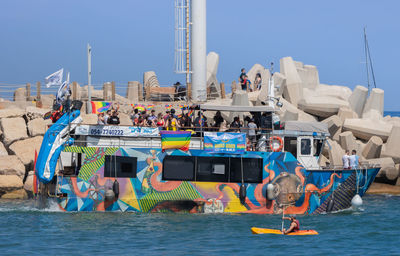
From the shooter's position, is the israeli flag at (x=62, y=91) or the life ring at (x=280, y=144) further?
the israeli flag at (x=62, y=91)

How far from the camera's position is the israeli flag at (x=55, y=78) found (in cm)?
3025

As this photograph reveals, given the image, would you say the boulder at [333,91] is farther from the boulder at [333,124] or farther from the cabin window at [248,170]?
the cabin window at [248,170]

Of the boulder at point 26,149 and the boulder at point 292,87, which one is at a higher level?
the boulder at point 292,87

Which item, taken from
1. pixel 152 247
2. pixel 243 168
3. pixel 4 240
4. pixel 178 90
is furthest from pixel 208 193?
pixel 178 90

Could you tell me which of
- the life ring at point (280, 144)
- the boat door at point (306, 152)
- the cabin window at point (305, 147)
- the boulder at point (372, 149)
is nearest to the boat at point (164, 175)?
the life ring at point (280, 144)

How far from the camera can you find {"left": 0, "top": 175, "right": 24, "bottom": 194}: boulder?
3312cm

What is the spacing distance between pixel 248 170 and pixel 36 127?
1365 cm

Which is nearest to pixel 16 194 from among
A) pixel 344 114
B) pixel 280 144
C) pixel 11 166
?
pixel 11 166

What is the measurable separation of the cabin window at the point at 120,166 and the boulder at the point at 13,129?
33.2 ft

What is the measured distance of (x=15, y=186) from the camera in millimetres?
33219

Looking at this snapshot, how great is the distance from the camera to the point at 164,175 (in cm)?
2803

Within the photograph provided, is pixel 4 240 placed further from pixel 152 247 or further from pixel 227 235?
pixel 227 235

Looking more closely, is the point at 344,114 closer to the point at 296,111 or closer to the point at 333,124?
the point at 333,124

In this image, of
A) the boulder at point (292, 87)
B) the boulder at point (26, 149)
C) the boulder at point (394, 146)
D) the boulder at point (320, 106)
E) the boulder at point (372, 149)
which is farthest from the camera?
the boulder at point (292, 87)
